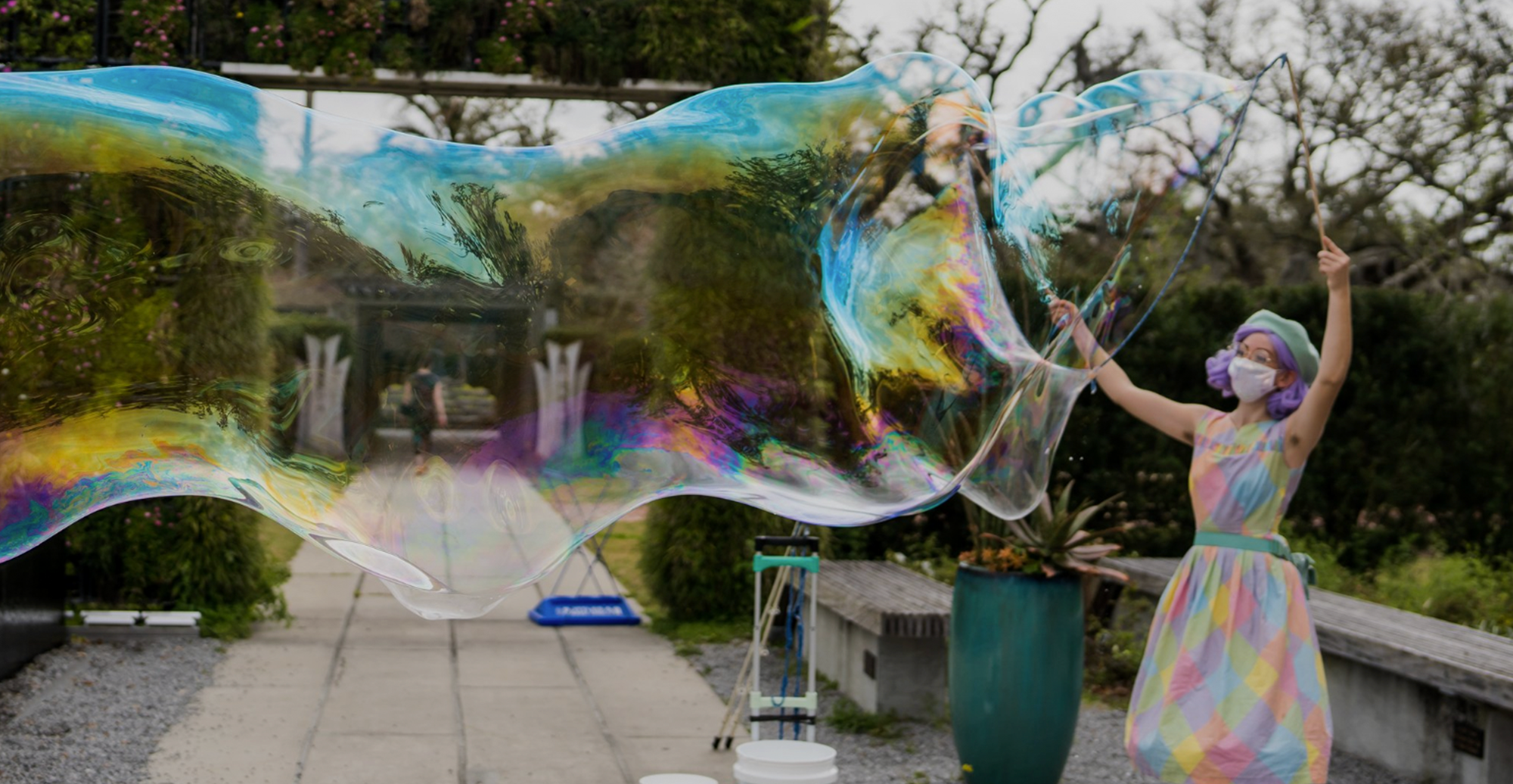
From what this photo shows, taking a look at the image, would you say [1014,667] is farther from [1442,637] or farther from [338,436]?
[338,436]

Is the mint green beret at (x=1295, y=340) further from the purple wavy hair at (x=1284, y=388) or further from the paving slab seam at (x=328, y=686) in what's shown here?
the paving slab seam at (x=328, y=686)

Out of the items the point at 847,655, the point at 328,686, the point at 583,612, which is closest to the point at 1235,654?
the point at 847,655

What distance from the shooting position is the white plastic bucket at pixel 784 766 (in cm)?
379

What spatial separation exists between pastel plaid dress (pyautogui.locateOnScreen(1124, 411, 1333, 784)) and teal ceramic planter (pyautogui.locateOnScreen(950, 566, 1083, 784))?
83 cm

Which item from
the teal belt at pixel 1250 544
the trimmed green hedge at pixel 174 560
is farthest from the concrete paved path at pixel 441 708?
the teal belt at pixel 1250 544

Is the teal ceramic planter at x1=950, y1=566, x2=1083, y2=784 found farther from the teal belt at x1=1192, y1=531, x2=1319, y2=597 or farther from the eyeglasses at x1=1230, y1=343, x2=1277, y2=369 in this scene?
the eyeglasses at x1=1230, y1=343, x2=1277, y2=369

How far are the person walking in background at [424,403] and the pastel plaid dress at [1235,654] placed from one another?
2111 mm

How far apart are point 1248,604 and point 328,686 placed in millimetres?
4117

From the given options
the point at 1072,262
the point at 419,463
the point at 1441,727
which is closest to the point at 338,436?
the point at 419,463

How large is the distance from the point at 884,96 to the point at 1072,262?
0.60m

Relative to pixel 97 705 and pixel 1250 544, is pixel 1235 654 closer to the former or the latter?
pixel 1250 544

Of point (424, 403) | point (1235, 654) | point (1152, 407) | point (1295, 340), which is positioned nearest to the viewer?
point (424, 403)

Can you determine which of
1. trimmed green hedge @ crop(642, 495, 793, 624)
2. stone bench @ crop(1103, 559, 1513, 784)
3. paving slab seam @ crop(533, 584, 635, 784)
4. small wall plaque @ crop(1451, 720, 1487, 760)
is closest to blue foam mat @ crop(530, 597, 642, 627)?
paving slab seam @ crop(533, 584, 635, 784)

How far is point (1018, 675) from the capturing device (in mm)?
4676
